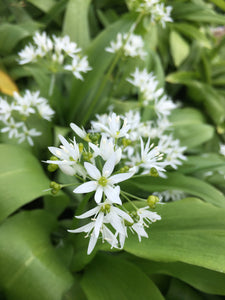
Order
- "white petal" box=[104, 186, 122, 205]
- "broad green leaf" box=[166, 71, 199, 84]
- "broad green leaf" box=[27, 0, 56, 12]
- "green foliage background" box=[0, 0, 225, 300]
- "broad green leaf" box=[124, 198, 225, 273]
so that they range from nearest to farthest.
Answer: "white petal" box=[104, 186, 122, 205], "broad green leaf" box=[124, 198, 225, 273], "green foliage background" box=[0, 0, 225, 300], "broad green leaf" box=[27, 0, 56, 12], "broad green leaf" box=[166, 71, 199, 84]

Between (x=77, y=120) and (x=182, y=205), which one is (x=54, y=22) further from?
(x=182, y=205)

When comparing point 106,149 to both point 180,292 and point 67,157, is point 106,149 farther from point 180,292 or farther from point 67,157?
point 180,292

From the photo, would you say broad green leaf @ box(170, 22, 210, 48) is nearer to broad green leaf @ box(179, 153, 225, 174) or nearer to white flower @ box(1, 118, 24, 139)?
broad green leaf @ box(179, 153, 225, 174)

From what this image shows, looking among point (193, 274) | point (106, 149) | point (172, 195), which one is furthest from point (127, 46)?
point (193, 274)

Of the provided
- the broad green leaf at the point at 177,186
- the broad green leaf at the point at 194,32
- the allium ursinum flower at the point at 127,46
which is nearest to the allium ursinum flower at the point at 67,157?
the broad green leaf at the point at 177,186

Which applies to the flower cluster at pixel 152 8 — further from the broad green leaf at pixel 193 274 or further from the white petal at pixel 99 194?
the broad green leaf at pixel 193 274

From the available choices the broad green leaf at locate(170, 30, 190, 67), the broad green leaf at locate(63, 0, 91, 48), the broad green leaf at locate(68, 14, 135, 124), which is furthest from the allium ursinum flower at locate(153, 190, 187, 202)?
the broad green leaf at locate(170, 30, 190, 67)

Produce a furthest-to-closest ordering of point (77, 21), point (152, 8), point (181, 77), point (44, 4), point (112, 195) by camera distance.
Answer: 1. point (181, 77)
2. point (44, 4)
3. point (77, 21)
4. point (152, 8)
5. point (112, 195)
